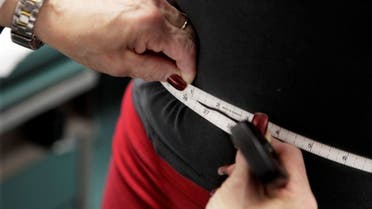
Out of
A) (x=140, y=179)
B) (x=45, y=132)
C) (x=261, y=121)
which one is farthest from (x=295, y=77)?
(x=45, y=132)

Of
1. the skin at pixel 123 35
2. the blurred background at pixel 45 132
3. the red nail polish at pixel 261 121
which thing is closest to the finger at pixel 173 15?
the skin at pixel 123 35

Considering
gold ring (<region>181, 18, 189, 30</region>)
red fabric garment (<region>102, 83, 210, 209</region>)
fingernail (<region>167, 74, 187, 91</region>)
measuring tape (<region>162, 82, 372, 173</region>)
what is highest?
gold ring (<region>181, 18, 189, 30</region>)

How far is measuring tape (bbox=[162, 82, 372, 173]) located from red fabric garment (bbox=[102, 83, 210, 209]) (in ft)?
0.34

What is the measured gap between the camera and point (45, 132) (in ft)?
4.79

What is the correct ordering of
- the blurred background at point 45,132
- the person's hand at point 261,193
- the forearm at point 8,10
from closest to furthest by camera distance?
the person's hand at point 261,193
the forearm at point 8,10
the blurred background at point 45,132

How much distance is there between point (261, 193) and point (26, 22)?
0.39 m

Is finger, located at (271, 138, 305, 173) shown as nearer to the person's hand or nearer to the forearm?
the person's hand

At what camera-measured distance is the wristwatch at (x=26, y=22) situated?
2.24ft

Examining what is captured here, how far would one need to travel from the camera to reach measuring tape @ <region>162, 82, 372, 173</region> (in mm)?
572

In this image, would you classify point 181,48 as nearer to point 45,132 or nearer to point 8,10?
point 8,10

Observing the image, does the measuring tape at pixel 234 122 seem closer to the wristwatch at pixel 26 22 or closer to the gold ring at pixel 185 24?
the gold ring at pixel 185 24

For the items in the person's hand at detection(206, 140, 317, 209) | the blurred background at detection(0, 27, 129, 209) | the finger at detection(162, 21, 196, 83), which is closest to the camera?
the person's hand at detection(206, 140, 317, 209)

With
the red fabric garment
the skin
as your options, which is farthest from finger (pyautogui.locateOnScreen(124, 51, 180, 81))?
the red fabric garment

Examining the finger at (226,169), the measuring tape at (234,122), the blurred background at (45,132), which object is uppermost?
the measuring tape at (234,122)
